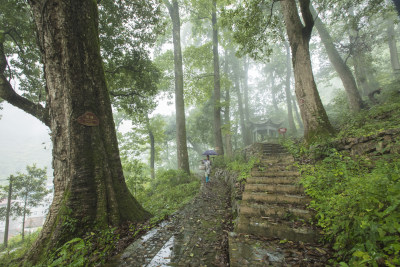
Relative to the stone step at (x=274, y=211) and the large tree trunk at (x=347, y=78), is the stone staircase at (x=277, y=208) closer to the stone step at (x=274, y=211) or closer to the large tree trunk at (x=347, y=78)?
the stone step at (x=274, y=211)

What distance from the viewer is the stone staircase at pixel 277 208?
9.92 feet

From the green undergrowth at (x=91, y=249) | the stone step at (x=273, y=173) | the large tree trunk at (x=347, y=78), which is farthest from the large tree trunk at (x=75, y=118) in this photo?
the large tree trunk at (x=347, y=78)

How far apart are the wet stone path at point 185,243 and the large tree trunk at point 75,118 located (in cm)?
103

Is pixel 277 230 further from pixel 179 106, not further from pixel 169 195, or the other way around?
pixel 179 106

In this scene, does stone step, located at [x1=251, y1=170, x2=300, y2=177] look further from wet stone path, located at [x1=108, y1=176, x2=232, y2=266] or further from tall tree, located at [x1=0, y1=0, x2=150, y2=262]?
tall tree, located at [x1=0, y1=0, x2=150, y2=262]

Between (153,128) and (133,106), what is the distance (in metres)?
9.92

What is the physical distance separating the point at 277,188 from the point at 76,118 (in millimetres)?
5243

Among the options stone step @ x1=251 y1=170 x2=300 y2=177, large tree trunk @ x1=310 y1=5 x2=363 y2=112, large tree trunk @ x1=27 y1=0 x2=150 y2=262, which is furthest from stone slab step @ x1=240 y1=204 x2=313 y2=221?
large tree trunk @ x1=310 y1=5 x2=363 y2=112

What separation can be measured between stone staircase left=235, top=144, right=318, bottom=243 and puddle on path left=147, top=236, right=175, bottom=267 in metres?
1.37

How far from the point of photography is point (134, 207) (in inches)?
165

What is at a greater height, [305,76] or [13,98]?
[305,76]

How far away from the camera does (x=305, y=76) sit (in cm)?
710

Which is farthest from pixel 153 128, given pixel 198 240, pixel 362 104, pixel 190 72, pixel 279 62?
pixel 279 62

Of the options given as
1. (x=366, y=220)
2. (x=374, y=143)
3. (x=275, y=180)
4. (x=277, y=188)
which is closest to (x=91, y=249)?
(x=366, y=220)
